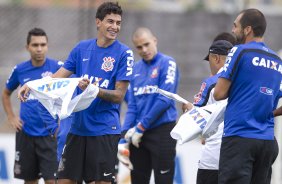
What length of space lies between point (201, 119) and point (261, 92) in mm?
583

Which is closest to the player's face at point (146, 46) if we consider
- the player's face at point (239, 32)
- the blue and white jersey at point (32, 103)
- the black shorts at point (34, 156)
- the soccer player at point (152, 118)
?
the soccer player at point (152, 118)

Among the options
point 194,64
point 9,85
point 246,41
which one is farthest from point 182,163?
point 246,41

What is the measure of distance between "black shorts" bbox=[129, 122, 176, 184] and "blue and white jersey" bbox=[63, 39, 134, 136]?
2.09m

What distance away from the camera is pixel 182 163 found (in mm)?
11750

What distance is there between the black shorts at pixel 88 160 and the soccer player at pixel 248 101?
4.10 ft

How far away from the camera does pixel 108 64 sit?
740cm

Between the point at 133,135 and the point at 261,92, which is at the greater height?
the point at 261,92

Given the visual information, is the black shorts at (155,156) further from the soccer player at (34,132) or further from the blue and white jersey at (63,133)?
the blue and white jersey at (63,133)

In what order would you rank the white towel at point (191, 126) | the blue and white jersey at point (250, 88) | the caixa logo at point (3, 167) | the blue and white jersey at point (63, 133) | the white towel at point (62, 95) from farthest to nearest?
the caixa logo at point (3, 167)
the blue and white jersey at point (63, 133)
the white towel at point (62, 95)
the white towel at point (191, 126)
the blue and white jersey at point (250, 88)

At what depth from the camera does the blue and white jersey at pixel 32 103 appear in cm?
959

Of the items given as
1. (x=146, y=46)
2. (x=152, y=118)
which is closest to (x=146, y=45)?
(x=146, y=46)

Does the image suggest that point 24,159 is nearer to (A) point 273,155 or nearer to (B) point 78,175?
(B) point 78,175

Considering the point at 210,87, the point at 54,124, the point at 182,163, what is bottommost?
the point at 182,163

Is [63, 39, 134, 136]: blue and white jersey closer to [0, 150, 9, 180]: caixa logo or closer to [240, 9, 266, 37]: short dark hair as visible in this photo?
[240, 9, 266, 37]: short dark hair
